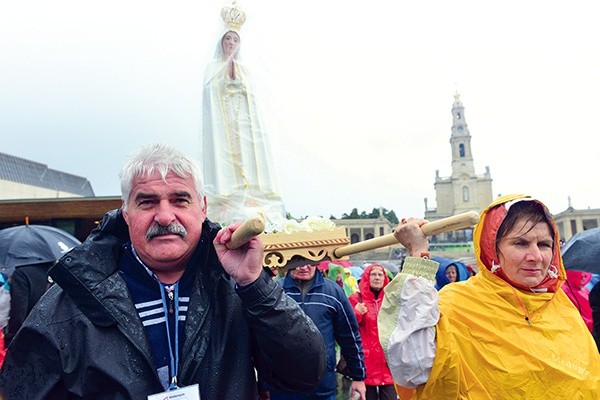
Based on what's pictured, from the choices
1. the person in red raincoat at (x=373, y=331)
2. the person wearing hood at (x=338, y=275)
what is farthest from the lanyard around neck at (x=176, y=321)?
the person wearing hood at (x=338, y=275)

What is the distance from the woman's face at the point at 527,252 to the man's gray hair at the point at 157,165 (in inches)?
61.6

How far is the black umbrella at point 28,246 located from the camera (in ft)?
16.0

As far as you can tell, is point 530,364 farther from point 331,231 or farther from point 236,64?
point 236,64

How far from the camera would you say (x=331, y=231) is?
10.2 feet

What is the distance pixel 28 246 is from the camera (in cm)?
502

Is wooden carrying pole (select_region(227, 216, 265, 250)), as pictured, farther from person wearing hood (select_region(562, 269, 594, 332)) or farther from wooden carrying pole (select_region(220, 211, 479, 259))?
person wearing hood (select_region(562, 269, 594, 332))

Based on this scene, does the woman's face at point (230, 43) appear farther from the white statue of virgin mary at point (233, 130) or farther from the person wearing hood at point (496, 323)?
the person wearing hood at point (496, 323)

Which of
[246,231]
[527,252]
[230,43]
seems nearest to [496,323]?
[527,252]

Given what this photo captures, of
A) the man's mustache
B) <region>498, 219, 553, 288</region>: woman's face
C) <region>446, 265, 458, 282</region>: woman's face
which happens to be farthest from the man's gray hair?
<region>446, 265, 458, 282</region>: woman's face

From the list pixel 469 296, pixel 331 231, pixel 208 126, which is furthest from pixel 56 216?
pixel 469 296

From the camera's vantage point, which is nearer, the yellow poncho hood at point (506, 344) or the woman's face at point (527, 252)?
the yellow poncho hood at point (506, 344)

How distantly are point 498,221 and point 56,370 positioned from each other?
209cm

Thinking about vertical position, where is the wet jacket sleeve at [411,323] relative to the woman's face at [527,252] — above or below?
below

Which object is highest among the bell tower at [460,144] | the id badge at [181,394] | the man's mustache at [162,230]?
the bell tower at [460,144]
